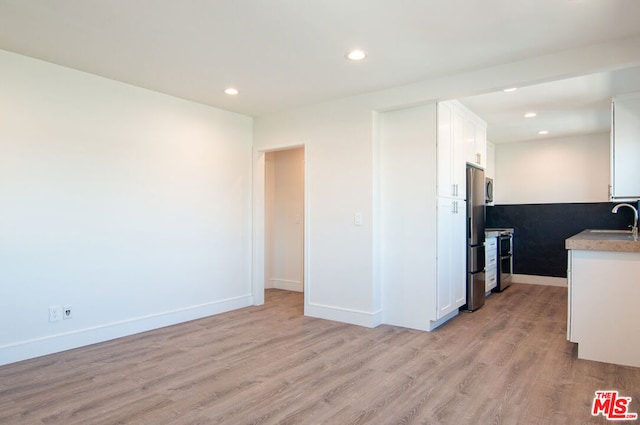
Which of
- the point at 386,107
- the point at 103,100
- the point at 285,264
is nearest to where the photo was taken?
the point at 103,100

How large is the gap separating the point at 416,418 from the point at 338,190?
257 centimetres

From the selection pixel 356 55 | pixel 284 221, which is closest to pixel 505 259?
pixel 284 221

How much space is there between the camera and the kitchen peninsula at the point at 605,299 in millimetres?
2959

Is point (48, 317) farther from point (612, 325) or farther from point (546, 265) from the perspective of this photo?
point (546, 265)

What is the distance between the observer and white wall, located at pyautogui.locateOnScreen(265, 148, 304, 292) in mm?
6180

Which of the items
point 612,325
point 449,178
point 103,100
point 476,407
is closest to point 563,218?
point 449,178

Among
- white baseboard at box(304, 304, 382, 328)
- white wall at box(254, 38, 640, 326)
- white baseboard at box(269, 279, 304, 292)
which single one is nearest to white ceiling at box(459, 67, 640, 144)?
white wall at box(254, 38, 640, 326)

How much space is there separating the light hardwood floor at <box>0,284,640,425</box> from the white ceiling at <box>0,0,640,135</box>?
239 centimetres

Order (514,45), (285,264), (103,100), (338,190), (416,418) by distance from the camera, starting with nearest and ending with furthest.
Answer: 1. (416,418)
2. (514,45)
3. (103,100)
4. (338,190)
5. (285,264)

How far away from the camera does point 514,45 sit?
117 inches

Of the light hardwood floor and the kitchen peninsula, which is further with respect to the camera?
the kitchen peninsula

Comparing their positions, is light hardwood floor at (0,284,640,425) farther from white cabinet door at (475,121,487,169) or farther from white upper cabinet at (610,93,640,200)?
white cabinet door at (475,121,487,169)

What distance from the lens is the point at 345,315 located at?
4.27 m

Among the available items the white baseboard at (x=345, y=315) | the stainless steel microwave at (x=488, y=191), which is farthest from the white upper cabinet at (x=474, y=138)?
the white baseboard at (x=345, y=315)
